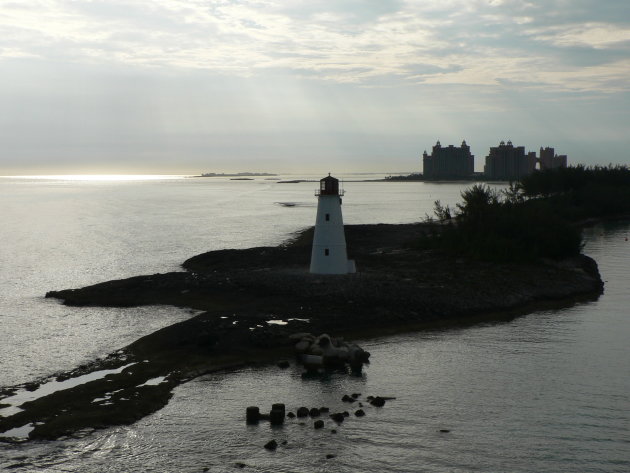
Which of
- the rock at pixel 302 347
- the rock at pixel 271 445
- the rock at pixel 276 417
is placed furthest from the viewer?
the rock at pixel 302 347

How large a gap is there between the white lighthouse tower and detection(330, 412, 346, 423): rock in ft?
65.3

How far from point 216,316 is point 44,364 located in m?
8.01

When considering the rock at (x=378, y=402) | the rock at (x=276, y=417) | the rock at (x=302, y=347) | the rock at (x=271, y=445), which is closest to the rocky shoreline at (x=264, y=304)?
the rock at (x=302, y=347)

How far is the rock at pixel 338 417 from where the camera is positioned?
2052cm

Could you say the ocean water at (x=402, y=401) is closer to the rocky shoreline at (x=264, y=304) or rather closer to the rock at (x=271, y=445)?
the rock at (x=271, y=445)

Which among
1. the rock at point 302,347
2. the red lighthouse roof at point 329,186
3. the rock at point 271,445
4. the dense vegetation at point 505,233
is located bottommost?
the rock at point 271,445

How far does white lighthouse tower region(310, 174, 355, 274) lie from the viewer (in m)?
40.2

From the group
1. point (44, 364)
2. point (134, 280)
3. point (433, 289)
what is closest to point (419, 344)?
point (433, 289)

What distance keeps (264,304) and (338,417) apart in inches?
610

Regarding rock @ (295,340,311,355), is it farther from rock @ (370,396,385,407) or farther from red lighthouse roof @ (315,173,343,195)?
red lighthouse roof @ (315,173,343,195)

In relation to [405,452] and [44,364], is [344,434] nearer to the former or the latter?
[405,452]

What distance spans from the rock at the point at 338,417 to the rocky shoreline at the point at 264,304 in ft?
18.9

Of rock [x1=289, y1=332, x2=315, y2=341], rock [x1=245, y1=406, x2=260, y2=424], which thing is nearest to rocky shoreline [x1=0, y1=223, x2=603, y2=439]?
rock [x1=289, y1=332, x2=315, y2=341]

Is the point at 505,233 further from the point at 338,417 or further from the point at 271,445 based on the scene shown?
the point at 271,445
